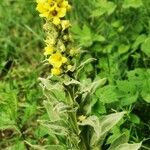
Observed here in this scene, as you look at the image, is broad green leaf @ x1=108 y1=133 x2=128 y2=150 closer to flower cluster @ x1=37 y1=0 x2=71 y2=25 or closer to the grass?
the grass

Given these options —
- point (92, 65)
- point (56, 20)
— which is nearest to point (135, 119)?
point (92, 65)

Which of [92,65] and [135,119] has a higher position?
[92,65]

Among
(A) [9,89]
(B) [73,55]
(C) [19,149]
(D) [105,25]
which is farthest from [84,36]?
(B) [73,55]

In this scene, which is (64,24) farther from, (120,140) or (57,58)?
(120,140)

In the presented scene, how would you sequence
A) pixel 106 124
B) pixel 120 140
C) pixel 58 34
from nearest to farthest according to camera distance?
pixel 58 34, pixel 106 124, pixel 120 140

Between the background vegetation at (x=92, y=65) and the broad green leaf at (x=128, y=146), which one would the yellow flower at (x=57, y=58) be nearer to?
the background vegetation at (x=92, y=65)

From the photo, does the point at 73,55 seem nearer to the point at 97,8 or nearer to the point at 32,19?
the point at 97,8
